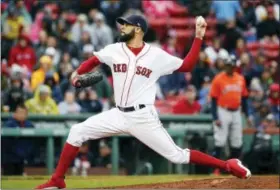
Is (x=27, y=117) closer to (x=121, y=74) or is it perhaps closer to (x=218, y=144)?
(x=218, y=144)

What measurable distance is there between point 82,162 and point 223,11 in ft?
21.6

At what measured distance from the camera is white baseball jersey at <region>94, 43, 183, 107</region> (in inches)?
416

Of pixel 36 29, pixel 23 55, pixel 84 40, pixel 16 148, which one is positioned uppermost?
pixel 36 29

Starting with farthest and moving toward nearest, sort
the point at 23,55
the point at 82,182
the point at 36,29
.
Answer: the point at 36,29
the point at 23,55
the point at 82,182

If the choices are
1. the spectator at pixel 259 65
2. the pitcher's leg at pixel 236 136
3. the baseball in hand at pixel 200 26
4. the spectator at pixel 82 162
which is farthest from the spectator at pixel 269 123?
the baseball in hand at pixel 200 26

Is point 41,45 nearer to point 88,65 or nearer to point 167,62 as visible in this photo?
point 88,65

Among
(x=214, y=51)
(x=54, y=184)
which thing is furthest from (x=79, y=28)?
(x=54, y=184)

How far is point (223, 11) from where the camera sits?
21562 millimetres

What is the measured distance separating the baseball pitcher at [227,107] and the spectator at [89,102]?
209 cm

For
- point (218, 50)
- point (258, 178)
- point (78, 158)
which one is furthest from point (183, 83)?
point (258, 178)

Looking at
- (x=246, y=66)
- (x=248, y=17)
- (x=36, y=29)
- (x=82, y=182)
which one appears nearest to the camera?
(x=82, y=182)

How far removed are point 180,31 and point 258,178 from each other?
397 inches

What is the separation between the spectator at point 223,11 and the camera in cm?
2152

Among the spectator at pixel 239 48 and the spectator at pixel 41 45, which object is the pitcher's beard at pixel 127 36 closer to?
the spectator at pixel 41 45
